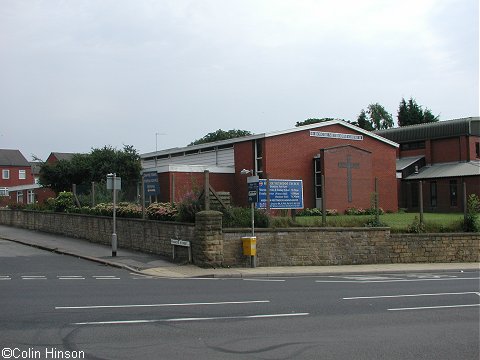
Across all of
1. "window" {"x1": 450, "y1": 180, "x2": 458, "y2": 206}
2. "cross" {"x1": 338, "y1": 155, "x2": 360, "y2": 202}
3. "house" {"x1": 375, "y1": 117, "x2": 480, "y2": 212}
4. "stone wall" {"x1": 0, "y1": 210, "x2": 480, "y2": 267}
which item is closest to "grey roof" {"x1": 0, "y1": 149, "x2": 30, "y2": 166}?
"house" {"x1": 375, "y1": 117, "x2": 480, "y2": 212}

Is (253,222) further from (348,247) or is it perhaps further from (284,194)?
(348,247)

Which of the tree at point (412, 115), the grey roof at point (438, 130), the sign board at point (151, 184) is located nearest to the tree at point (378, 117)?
the tree at point (412, 115)

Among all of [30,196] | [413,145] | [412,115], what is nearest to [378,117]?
[412,115]

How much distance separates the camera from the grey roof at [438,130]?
5050 cm

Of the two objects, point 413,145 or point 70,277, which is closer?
point 70,277

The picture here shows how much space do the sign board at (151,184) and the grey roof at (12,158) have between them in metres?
87.0

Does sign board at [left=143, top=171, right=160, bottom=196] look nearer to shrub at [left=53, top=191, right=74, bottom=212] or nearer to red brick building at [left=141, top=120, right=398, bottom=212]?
shrub at [left=53, top=191, right=74, bottom=212]

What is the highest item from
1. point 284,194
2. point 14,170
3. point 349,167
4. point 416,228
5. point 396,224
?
point 14,170

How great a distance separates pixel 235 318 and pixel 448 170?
42969 mm

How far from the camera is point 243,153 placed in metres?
43.2

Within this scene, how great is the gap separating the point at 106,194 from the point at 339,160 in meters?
18.6

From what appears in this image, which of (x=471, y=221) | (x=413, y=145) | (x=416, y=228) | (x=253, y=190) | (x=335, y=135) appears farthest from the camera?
(x=413, y=145)

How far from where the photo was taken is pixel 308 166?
42750 mm

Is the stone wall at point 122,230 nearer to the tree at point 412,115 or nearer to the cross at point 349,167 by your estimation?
the cross at point 349,167
